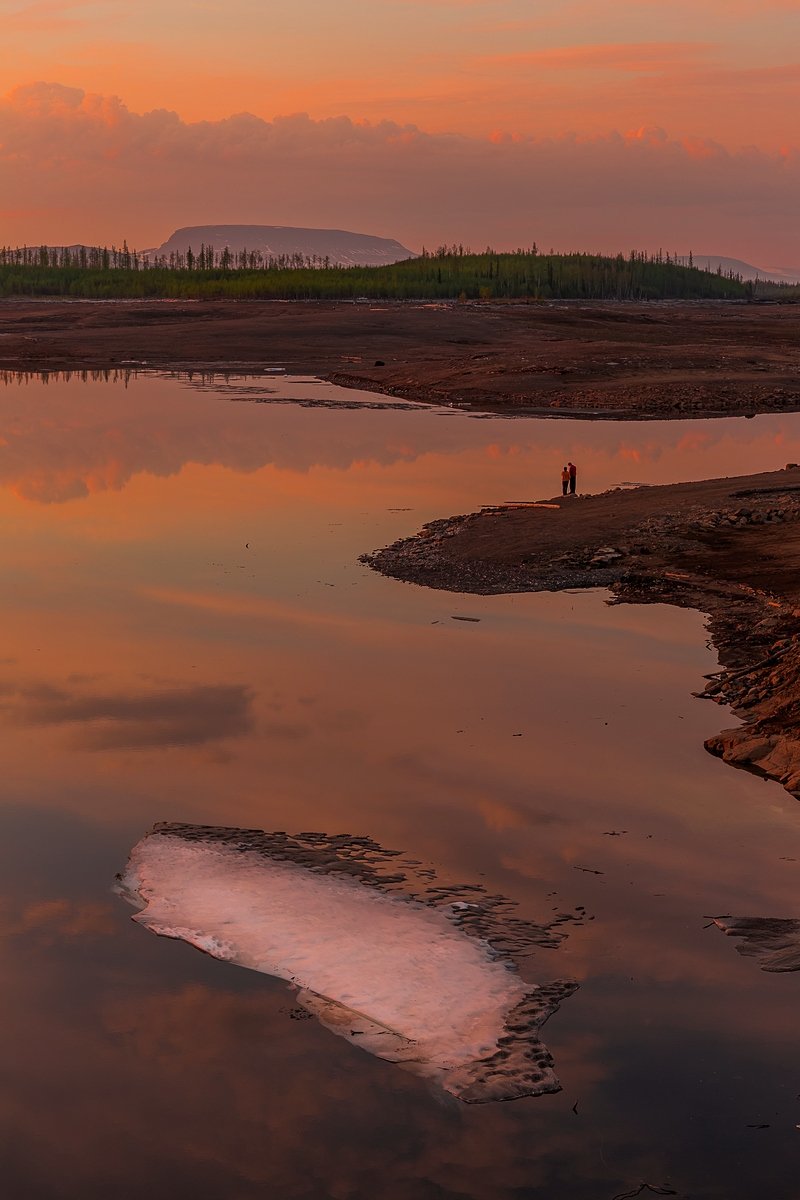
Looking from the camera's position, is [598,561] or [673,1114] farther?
[598,561]

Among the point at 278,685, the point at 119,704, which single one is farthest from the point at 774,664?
the point at 119,704

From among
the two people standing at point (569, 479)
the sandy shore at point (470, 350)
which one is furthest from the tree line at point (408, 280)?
the two people standing at point (569, 479)

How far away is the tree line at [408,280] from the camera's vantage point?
11956 cm

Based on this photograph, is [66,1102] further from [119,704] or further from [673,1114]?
[119,704]

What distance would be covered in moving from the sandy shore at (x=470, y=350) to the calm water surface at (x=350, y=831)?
2668 cm

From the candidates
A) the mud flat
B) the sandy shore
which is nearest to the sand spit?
the mud flat

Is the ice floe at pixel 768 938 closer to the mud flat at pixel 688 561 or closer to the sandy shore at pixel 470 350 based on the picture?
the mud flat at pixel 688 561

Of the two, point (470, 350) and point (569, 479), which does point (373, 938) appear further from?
point (470, 350)

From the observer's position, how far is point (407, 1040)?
9.43 m

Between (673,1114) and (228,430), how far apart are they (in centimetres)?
3414

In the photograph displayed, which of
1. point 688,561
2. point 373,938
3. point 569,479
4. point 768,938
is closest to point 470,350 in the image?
point 569,479

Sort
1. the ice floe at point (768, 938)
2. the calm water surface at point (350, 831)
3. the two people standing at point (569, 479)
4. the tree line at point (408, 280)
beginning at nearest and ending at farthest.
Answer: the calm water surface at point (350, 831)
the ice floe at point (768, 938)
the two people standing at point (569, 479)
the tree line at point (408, 280)

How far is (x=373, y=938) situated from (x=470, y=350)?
60.8 meters

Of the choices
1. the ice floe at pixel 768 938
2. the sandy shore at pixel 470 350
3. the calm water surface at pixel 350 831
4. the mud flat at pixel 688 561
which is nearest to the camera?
the calm water surface at pixel 350 831
